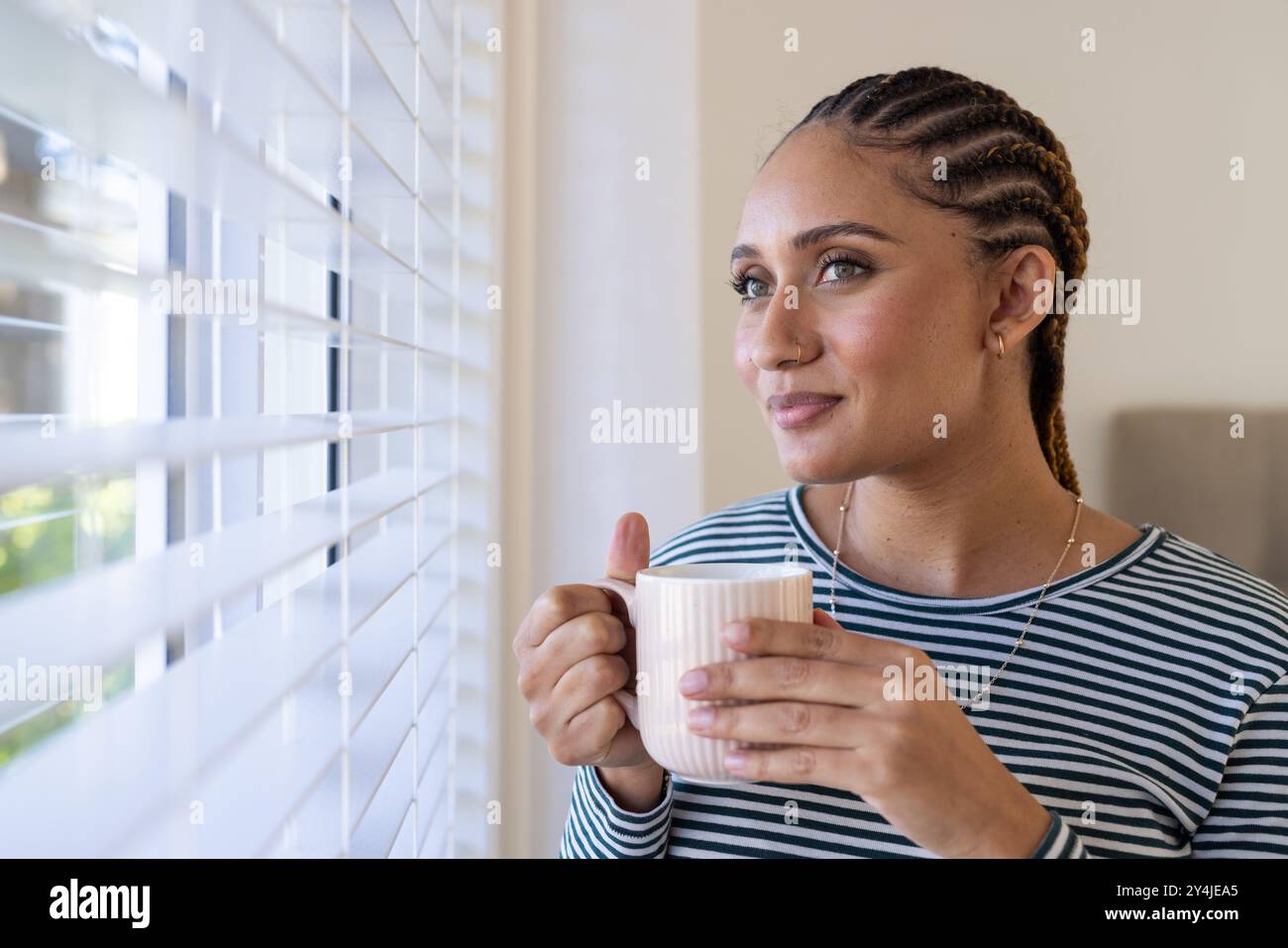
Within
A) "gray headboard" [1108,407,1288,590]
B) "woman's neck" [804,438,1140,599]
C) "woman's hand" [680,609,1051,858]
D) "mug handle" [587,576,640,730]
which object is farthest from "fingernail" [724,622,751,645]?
"gray headboard" [1108,407,1288,590]

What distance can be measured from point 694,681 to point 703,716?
0.06 ft

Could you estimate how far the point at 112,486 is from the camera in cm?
56

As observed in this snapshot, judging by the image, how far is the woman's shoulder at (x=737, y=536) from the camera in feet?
3.23

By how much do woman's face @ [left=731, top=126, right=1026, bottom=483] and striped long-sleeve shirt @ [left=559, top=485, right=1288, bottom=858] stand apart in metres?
0.18

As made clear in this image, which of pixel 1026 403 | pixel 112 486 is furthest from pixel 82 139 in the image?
pixel 1026 403

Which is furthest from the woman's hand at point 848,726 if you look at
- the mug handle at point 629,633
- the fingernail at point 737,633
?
the mug handle at point 629,633

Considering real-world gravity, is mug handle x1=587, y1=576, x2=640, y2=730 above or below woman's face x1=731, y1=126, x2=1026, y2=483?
below

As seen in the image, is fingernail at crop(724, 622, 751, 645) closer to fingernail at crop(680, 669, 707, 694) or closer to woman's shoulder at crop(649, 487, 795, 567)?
fingernail at crop(680, 669, 707, 694)

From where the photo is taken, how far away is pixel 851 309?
0.78m

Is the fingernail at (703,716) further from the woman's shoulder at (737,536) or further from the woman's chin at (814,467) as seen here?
the woman's shoulder at (737,536)

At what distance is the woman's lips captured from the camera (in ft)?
2.58

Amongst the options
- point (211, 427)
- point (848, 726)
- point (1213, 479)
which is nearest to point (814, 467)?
point (848, 726)

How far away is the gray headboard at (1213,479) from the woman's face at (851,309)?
65 centimetres
